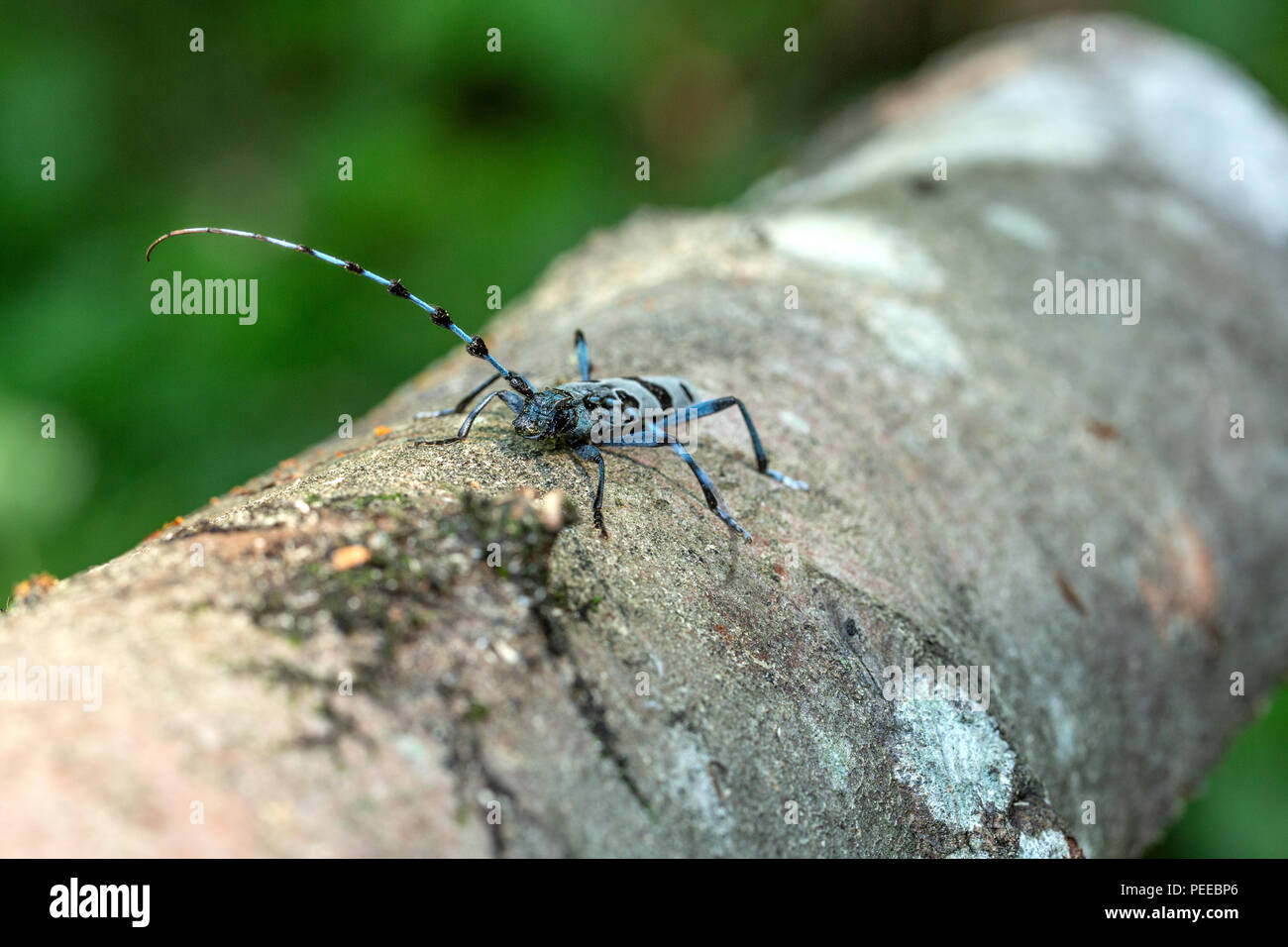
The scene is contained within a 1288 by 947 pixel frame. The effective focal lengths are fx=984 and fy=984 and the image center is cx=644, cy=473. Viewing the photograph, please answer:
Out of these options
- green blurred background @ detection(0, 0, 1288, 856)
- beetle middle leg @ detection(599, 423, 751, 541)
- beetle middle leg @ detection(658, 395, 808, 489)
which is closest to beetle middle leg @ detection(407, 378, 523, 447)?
beetle middle leg @ detection(599, 423, 751, 541)

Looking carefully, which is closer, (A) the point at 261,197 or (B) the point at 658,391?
(B) the point at 658,391

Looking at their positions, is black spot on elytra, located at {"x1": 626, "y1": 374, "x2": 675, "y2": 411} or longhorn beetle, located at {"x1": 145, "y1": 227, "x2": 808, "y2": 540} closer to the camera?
longhorn beetle, located at {"x1": 145, "y1": 227, "x2": 808, "y2": 540}

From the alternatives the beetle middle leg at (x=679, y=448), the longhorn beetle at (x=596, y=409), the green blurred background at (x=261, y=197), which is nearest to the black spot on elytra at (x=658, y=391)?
the longhorn beetle at (x=596, y=409)

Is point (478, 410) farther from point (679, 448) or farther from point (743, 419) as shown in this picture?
point (743, 419)

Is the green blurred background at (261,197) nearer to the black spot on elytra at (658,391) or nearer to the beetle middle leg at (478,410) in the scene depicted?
the beetle middle leg at (478,410)

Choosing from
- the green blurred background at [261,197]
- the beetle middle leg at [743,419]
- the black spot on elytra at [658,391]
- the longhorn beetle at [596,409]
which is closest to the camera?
the longhorn beetle at [596,409]

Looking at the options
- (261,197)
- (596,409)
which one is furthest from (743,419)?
(261,197)

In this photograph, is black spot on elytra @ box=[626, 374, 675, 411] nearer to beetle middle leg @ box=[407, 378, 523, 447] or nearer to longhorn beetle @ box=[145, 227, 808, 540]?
longhorn beetle @ box=[145, 227, 808, 540]
